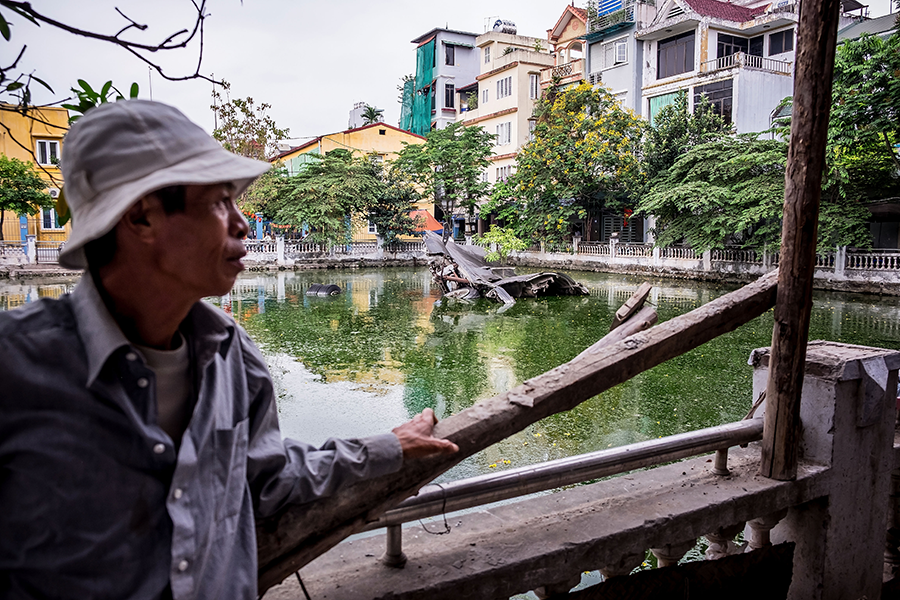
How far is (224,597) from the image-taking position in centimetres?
92

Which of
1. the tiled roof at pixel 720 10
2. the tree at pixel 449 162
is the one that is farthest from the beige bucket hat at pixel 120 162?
the tree at pixel 449 162

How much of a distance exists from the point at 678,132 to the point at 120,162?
20.8 metres

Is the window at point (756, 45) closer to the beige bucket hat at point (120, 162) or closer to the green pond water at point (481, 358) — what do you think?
the green pond water at point (481, 358)

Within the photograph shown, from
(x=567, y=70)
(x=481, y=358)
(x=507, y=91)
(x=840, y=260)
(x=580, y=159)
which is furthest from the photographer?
(x=507, y=91)

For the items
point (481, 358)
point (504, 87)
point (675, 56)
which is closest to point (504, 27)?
point (504, 87)

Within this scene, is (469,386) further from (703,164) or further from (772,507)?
(703,164)

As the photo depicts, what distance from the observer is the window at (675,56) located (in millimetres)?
21016

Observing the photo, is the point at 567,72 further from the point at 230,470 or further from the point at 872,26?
the point at 230,470

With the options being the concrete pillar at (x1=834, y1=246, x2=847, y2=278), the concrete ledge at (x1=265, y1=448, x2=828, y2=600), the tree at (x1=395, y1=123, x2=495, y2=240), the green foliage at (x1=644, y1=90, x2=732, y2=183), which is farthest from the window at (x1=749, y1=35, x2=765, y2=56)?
the concrete ledge at (x1=265, y1=448, x2=828, y2=600)

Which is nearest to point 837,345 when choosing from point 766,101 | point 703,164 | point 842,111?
point 842,111

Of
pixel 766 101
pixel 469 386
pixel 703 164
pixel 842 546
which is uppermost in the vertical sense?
pixel 766 101

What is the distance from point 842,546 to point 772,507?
0.35m

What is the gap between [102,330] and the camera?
0.79m

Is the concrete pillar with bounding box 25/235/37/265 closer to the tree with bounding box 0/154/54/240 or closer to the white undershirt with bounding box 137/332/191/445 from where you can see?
the tree with bounding box 0/154/54/240
